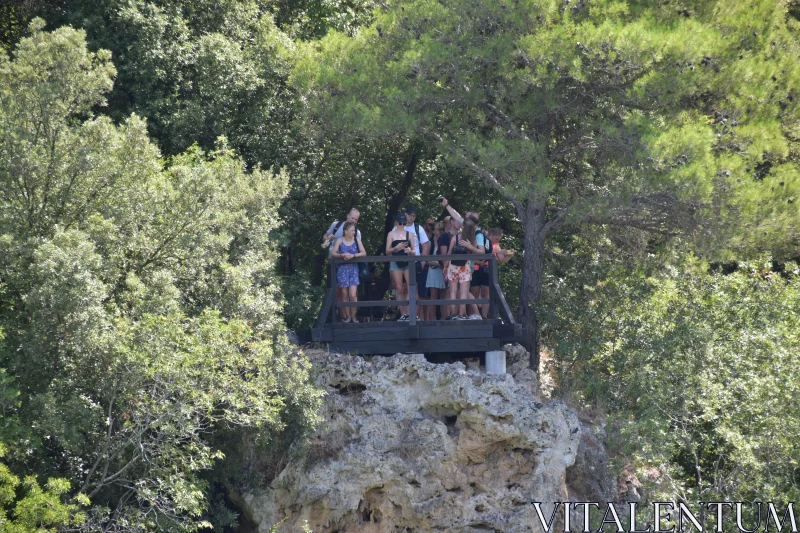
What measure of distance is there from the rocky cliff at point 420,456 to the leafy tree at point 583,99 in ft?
9.40

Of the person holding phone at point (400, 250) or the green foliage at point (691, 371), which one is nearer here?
the green foliage at point (691, 371)

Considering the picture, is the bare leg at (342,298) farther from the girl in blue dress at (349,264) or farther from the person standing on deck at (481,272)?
the person standing on deck at (481,272)

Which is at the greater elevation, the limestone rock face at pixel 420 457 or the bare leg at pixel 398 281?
the bare leg at pixel 398 281

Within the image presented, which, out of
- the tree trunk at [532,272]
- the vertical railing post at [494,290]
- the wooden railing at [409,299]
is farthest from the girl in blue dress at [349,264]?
the tree trunk at [532,272]

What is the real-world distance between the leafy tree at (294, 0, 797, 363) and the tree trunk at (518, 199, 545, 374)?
3 centimetres

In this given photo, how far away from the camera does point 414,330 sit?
48.2 ft

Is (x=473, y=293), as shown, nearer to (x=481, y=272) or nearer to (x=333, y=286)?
(x=481, y=272)

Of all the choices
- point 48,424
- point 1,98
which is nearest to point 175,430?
point 48,424

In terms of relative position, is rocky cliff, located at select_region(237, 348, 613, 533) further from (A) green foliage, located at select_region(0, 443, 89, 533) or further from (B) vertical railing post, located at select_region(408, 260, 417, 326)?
(A) green foliage, located at select_region(0, 443, 89, 533)

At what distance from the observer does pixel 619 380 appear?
16328mm

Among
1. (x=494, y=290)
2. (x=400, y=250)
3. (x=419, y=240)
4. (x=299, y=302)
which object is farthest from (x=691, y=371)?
(x=299, y=302)

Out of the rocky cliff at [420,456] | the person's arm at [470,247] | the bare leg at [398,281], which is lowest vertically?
the rocky cliff at [420,456]

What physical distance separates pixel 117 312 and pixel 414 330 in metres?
4.37

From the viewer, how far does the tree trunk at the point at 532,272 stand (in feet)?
55.3
